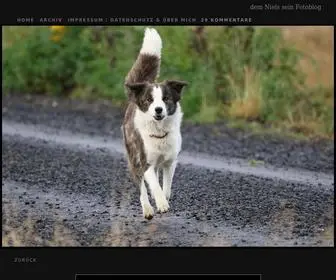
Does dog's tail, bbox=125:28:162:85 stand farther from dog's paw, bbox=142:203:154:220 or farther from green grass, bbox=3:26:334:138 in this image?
green grass, bbox=3:26:334:138

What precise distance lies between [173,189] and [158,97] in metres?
1.38

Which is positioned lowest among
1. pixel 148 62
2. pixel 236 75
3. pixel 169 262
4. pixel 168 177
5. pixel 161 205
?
pixel 169 262

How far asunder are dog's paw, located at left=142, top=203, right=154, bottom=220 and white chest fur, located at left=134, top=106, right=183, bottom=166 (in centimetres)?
30

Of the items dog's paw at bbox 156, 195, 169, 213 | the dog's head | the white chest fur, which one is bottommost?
dog's paw at bbox 156, 195, 169, 213

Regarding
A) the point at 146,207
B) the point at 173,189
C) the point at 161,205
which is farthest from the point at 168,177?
the point at 173,189

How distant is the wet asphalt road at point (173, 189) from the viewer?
5.50 meters

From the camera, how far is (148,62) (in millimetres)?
6391

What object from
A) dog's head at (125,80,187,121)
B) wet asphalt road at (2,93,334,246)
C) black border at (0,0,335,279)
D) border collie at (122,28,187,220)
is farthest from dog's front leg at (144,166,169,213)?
black border at (0,0,335,279)

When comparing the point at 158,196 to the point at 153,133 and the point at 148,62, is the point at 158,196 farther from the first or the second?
the point at 148,62

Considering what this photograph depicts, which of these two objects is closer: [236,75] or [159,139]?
[159,139]

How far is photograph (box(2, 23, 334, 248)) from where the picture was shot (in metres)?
5.72
